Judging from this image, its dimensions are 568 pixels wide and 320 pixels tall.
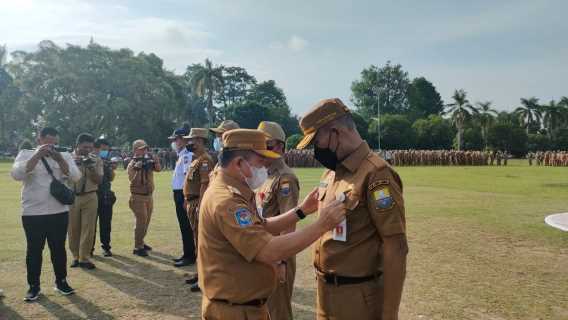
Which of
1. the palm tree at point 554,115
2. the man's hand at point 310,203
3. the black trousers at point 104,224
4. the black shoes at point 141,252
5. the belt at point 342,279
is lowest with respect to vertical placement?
the black shoes at point 141,252

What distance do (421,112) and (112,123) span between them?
55.4 m

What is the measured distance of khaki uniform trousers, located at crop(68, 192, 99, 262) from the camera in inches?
292

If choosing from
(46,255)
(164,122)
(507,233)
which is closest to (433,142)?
(164,122)

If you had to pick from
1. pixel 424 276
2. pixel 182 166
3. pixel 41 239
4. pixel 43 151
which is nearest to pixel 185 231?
pixel 182 166

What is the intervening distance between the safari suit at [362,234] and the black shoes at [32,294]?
4526 mm

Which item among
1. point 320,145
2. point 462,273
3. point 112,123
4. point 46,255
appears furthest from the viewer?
point 112,123

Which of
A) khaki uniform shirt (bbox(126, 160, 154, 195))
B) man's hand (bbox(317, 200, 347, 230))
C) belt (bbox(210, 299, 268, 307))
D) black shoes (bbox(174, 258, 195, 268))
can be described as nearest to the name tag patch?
man's hand (bbox(317, 200, 347, 230))

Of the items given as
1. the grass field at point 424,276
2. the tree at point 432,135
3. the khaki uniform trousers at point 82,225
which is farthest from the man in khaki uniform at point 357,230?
the tree at point 432,135

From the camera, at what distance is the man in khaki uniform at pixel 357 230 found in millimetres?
2398

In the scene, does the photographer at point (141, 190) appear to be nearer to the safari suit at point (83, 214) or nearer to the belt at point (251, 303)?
the safari suit at point (83, 214)

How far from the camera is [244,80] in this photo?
8619 centimetres

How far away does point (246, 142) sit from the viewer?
8.52 feet

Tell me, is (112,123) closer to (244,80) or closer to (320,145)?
(244,80)

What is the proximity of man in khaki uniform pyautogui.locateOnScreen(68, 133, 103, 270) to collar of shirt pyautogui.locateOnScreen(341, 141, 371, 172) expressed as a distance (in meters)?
6.09
